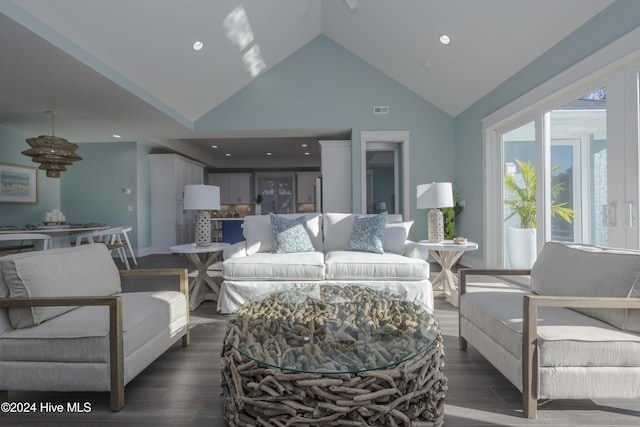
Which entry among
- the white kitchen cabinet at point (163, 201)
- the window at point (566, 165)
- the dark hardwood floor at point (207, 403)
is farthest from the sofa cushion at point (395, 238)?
the white kitchen cabinet at point (163, 201)

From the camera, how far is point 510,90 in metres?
4.36

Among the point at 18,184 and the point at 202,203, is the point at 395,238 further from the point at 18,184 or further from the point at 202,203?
the point at 18,184

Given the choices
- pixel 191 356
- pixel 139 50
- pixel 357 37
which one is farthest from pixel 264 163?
pixel 191 356

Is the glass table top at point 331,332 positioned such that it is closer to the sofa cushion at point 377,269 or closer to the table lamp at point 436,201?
the sofa cushion at point 377,269

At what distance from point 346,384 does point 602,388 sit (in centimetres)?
121

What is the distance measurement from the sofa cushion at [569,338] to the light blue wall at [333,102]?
436 centimetres

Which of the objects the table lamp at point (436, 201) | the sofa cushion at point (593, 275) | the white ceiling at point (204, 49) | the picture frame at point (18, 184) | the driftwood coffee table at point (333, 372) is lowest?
the driftwood coffee table at point (333, 372)

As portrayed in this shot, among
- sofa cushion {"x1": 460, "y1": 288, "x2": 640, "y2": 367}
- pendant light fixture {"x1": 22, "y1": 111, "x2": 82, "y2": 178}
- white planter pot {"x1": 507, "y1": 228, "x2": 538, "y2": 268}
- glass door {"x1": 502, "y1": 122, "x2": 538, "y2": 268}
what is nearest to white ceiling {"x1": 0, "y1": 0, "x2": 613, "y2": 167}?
pendant light fixture {"x1": 22, "y1": 111, "x2": 82, "y2": 178}

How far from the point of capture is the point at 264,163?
1094 centimetres

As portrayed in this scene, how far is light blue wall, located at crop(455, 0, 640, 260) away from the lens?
2.77 meters

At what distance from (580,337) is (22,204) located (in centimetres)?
828

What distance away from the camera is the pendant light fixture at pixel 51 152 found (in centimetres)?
452

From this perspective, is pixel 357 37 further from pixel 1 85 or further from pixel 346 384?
pixel 346 384

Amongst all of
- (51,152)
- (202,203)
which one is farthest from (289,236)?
(51,152)
